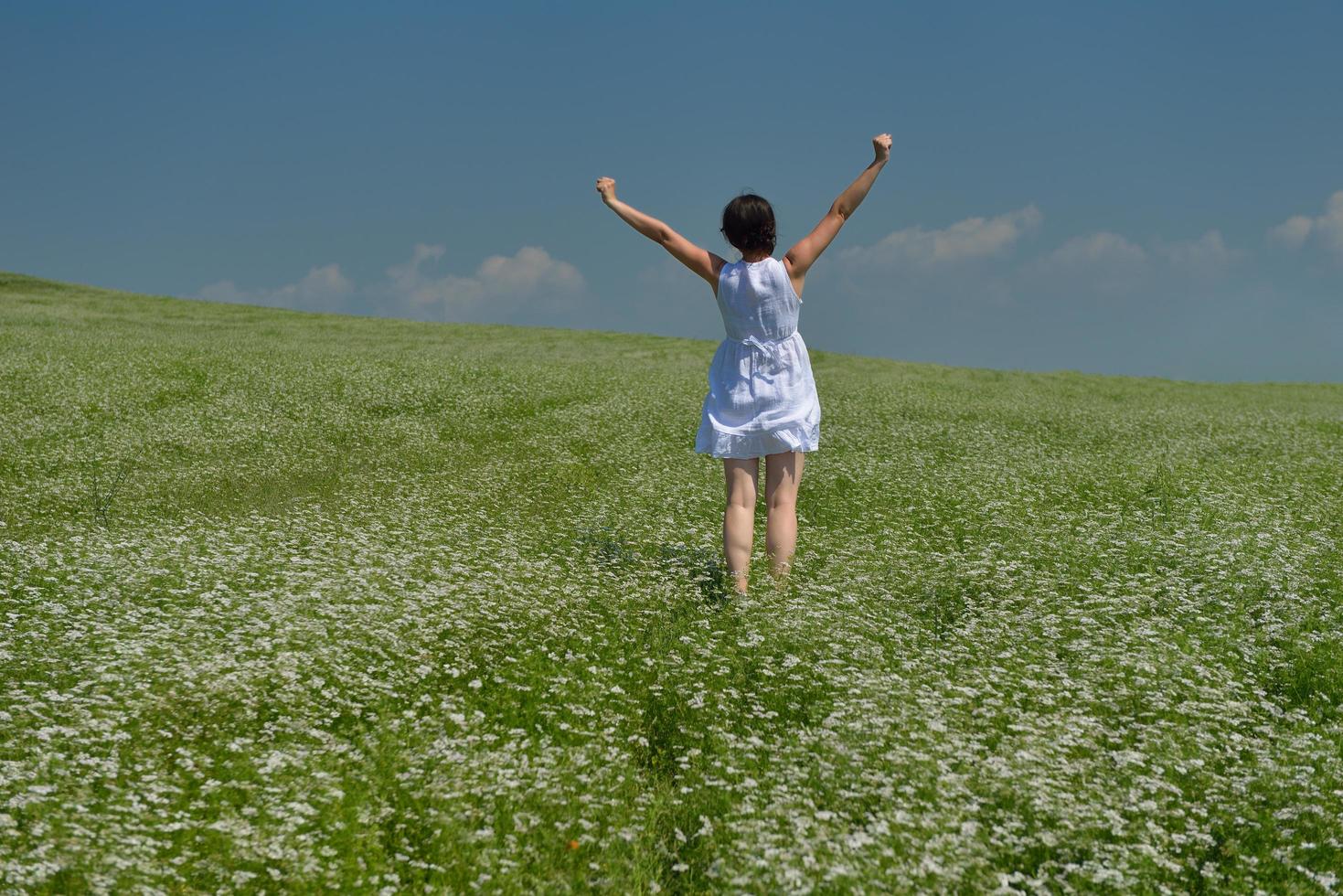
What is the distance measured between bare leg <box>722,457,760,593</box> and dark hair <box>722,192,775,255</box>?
6.68 ft

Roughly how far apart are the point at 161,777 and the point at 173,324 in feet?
137

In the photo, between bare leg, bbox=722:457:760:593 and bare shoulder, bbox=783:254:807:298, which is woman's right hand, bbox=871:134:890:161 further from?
bare leg, bbox=722:457:760:593

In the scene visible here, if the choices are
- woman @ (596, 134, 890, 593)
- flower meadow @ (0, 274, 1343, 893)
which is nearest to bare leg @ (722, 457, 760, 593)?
woman @ (596, 134, 890, 593)

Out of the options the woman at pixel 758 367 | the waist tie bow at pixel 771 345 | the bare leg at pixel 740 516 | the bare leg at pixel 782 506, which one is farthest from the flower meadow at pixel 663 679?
the waist tie bow at pixel 771 345

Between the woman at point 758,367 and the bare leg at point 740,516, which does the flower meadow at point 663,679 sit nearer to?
the bare leg at point 740,516

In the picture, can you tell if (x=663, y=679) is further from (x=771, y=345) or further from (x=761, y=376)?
(x=771, y=345)

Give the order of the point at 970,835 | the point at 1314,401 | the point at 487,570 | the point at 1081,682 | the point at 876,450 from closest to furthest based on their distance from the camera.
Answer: the point at 970,835, the point at 1081,682, the point at 487,570, the point at 876,450, the point at 1314,401

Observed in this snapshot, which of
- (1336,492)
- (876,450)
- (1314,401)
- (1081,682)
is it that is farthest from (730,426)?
(1314,401)

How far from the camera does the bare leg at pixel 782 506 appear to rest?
34.0 feet

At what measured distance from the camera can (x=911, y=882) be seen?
19.3ft

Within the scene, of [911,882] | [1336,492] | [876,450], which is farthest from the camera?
[876,450]

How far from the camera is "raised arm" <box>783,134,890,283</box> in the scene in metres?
9.87

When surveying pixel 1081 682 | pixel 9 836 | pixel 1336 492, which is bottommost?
pixel 9 836

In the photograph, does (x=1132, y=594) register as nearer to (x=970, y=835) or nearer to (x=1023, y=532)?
(x=1023, y=532)
